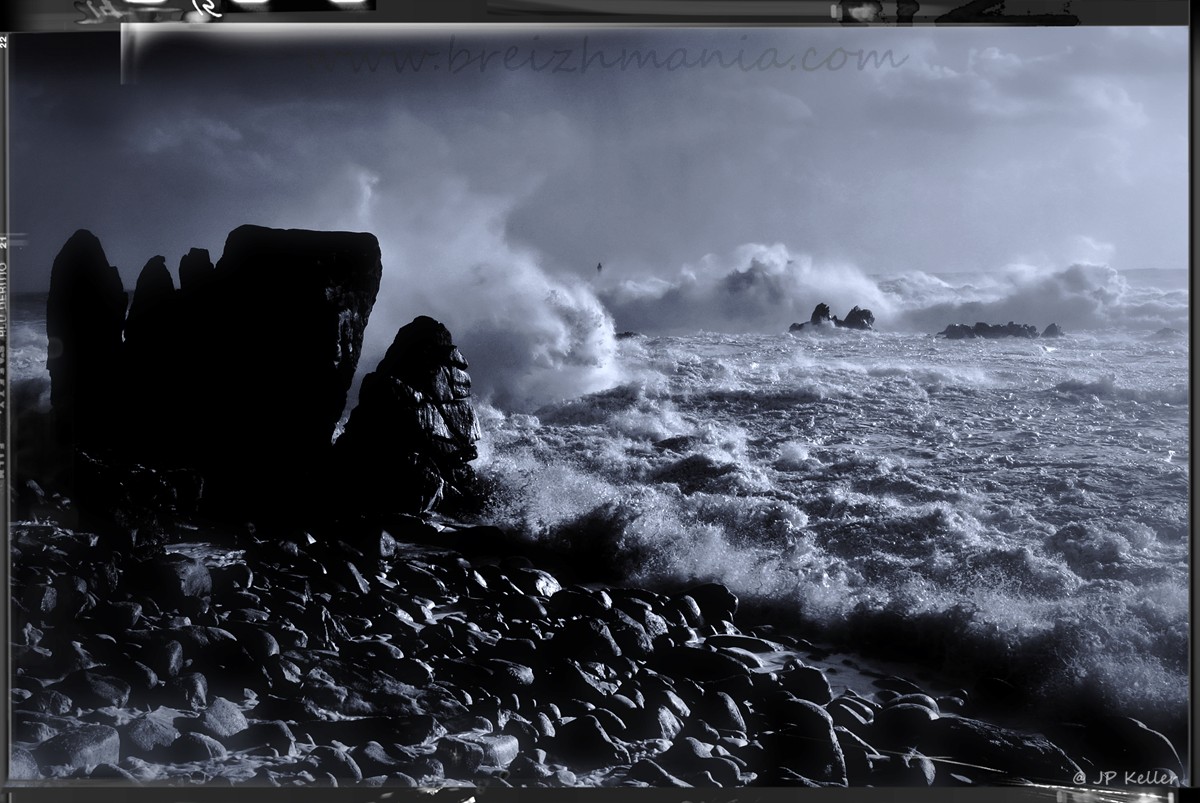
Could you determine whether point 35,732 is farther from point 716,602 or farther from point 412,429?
point 716,602

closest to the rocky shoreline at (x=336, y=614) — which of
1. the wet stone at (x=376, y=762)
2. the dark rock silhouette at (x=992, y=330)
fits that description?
the wet stone at (x=376, y=762)

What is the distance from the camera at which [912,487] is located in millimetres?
1835

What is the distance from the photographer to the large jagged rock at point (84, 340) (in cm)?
184

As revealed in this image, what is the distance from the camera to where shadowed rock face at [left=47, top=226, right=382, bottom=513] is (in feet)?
6.07

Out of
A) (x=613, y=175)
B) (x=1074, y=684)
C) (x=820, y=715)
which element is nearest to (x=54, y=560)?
(x=613, y=175)

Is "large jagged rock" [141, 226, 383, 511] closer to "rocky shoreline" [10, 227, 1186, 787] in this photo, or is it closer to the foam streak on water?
"rocky shoreline" [10, 227, 1186, 787]

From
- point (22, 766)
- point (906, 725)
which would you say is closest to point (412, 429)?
point (22, 766)

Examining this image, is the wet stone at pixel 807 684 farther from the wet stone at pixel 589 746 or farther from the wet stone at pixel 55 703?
the wet stone at pixel 55 703

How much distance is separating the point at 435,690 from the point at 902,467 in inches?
49.4

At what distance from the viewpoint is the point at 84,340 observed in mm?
1854

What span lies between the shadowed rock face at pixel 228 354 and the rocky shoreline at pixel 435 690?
0.73ft

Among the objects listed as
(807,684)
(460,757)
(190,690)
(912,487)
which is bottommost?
(460,757)

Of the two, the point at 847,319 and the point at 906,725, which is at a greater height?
the point at 847,319

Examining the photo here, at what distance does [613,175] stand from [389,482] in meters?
0.94
